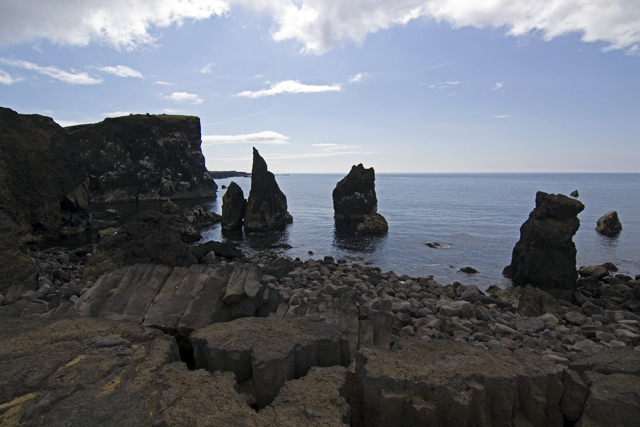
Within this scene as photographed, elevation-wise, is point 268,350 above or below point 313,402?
above

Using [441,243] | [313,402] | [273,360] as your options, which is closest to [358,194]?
[441,243]

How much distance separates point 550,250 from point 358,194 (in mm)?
31957

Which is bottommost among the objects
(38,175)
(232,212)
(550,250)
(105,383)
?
(550,250)

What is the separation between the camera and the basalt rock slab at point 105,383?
15.1 ft

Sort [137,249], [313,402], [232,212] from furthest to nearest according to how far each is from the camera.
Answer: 1. [232,212]
2. [137,249]
3. [313,402]

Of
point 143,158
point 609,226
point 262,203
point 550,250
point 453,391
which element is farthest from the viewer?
point 143,158

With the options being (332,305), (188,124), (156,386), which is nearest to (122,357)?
(156,386)

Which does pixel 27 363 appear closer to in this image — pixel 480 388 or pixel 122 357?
pixel 122 357

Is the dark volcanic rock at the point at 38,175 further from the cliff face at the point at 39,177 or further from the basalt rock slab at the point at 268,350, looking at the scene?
the basalt rock slab at the point at 268,350

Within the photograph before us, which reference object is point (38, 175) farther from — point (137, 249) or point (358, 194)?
point (358, 194)

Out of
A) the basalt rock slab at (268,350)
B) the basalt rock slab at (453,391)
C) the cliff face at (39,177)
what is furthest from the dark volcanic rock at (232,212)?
the basalt rock slab at (453,391)

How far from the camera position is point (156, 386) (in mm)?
5230

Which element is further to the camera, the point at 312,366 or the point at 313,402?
the point at 312,366

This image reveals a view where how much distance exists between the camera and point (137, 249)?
1684cm
